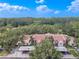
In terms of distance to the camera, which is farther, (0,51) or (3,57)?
(0,51)

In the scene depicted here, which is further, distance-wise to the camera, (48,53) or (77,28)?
(77,28)

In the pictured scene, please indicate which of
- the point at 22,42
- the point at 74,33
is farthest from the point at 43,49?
the point at 74,33

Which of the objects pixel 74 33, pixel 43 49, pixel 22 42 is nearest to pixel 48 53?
Result: pixel 43 49

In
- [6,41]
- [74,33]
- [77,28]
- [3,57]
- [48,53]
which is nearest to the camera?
[48,53]

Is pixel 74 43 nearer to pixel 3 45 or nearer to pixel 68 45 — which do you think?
pixel 68 45

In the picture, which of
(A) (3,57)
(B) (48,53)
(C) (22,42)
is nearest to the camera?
(B) (48,53)

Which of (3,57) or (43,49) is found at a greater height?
(43,49)

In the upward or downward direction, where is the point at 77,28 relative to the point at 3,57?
upward

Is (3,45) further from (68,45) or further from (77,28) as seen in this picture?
(77,28)

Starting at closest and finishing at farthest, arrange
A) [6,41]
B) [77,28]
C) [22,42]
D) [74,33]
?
[6,41] < [22,42] < [74,33] < [77,28]
